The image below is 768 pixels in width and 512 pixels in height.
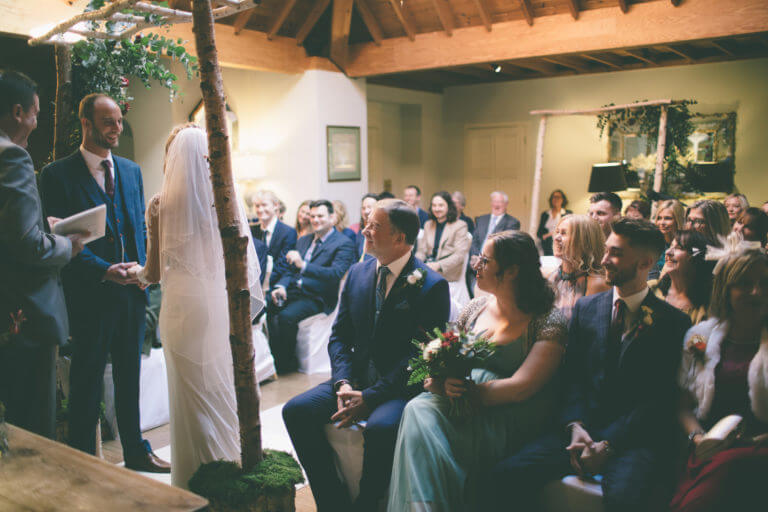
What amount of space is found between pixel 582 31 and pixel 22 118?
5509mm

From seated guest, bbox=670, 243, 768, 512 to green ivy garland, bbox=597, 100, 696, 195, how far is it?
617cm

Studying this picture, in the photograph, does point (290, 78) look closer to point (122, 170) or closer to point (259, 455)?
point (122, 170)

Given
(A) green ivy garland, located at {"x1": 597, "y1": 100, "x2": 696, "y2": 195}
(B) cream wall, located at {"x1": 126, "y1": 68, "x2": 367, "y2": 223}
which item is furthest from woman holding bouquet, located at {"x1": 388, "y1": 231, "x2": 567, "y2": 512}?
(A) green ivy garland, located at {"x1": 597, "y1": 100, "x2": 696, "y2": 195}

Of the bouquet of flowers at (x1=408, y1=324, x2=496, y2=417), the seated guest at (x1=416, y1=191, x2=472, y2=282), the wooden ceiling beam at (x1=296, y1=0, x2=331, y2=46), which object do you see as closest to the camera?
the bouquet of flowers at (x1=408, y1=324, x2=496, y2=417)

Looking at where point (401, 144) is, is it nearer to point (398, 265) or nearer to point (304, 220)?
point (304, 220)

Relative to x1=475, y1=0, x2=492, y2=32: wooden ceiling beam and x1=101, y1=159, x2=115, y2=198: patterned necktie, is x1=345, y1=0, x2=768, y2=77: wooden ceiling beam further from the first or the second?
x1=101, y1=159, x2=115, y2=198: patterned necktie

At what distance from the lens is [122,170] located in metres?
3.21

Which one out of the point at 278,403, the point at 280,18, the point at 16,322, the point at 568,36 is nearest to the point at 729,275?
the point at 16,322

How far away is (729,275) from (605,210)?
2.20 m

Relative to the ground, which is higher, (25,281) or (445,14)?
(445,14)

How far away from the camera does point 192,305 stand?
8.65 ft

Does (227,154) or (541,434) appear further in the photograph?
(541,434)

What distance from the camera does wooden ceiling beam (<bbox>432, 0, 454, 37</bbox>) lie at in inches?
267

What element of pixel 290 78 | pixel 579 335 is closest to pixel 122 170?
pixel 579 335
